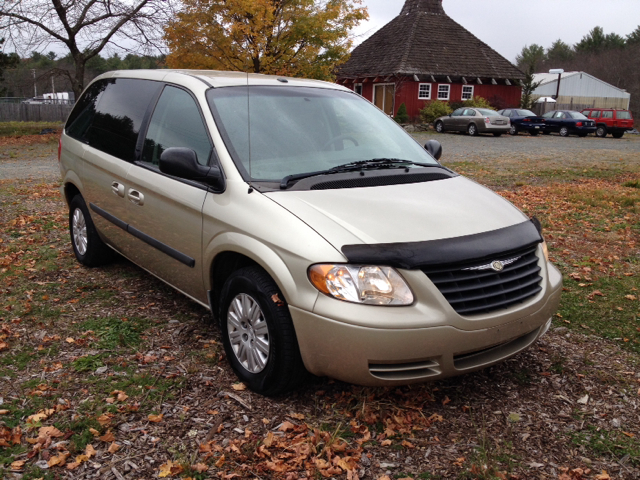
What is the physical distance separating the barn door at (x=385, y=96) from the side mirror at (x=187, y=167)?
34.7 metres

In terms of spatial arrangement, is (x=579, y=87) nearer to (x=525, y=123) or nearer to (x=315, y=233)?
(x=525, y=123)

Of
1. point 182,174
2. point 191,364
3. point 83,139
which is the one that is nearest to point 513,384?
point 191,364

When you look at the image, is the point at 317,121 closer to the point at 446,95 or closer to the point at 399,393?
the point at 399,393

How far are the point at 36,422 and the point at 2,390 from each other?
0.51m

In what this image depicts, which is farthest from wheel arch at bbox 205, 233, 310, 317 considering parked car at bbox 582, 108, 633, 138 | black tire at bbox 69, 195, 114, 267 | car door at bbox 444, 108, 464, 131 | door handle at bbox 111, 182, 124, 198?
parked car at bbox 582, 108, 633, 138

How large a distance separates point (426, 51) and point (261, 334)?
38281 millimetres

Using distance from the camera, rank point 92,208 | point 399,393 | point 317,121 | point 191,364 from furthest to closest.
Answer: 1. point 92,208
2. point 317,121
3. point 191,364
4. point 399,393

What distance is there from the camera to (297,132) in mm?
4090

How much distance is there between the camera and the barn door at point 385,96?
37781mm

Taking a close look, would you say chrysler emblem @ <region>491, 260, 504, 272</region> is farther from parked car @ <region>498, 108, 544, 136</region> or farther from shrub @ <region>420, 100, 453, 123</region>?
shrub @ <region>420, 100, 453, 123</region>

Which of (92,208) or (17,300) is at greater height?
(92,208)

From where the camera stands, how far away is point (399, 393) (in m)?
3.53

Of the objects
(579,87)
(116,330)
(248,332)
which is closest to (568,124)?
(116,330)

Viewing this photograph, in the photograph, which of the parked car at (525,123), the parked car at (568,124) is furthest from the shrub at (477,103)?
the parked car at (568,124)
